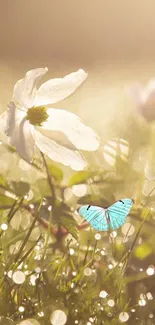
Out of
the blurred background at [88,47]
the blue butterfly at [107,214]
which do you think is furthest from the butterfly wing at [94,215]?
the blurred background at [88,47]

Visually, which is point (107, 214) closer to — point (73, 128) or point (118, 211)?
point (118, 211)

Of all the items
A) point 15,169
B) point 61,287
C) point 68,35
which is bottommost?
point 61,287

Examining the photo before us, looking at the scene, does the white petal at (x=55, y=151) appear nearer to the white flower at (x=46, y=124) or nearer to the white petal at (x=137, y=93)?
the white flower at (x=46, y=124)

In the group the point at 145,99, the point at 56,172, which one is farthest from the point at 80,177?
the point at 145,99

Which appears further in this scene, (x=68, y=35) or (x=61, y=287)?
(x=68, y=35)

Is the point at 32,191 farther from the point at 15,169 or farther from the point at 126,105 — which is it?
the point at 126,105

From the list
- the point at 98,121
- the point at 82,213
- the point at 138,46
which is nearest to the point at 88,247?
the point at 82,213
